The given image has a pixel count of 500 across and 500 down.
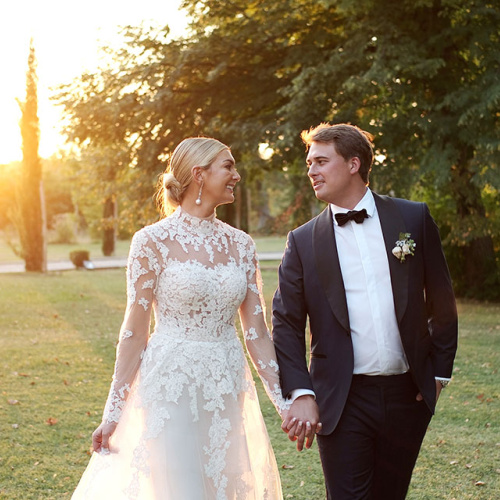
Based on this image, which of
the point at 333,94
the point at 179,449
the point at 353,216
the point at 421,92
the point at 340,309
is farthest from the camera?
the point at 333,94

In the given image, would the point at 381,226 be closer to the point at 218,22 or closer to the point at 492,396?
the point at 492,396

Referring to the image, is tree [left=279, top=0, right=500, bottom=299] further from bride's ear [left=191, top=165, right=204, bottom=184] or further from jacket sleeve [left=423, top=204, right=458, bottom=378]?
jacket sleeve [left=423, top=204, right=458, bottom=378]

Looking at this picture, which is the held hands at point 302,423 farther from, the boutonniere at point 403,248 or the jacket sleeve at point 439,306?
the boutonniere at point 403,248

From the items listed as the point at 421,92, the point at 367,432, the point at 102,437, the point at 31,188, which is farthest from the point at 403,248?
the point at 31,188

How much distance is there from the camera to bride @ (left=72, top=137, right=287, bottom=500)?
12.7 feet

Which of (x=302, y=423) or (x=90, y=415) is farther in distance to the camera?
(x=90, y=415)

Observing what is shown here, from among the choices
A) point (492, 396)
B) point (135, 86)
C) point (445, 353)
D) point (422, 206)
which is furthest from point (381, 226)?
point (135, 86)

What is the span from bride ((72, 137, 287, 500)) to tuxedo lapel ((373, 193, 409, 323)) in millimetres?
777

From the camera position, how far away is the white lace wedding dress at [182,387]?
387 centimetres

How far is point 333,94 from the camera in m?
15.8

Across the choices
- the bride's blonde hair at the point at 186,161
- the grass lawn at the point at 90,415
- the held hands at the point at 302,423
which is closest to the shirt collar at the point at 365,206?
the bride's blonde hair at the point at 186,161

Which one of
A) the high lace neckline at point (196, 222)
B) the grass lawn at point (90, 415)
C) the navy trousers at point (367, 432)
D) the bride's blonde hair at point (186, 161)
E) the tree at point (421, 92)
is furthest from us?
the tree at point (421, 92)

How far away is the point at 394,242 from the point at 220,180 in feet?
3.23

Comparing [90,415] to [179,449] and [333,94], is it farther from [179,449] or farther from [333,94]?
[333,94]
